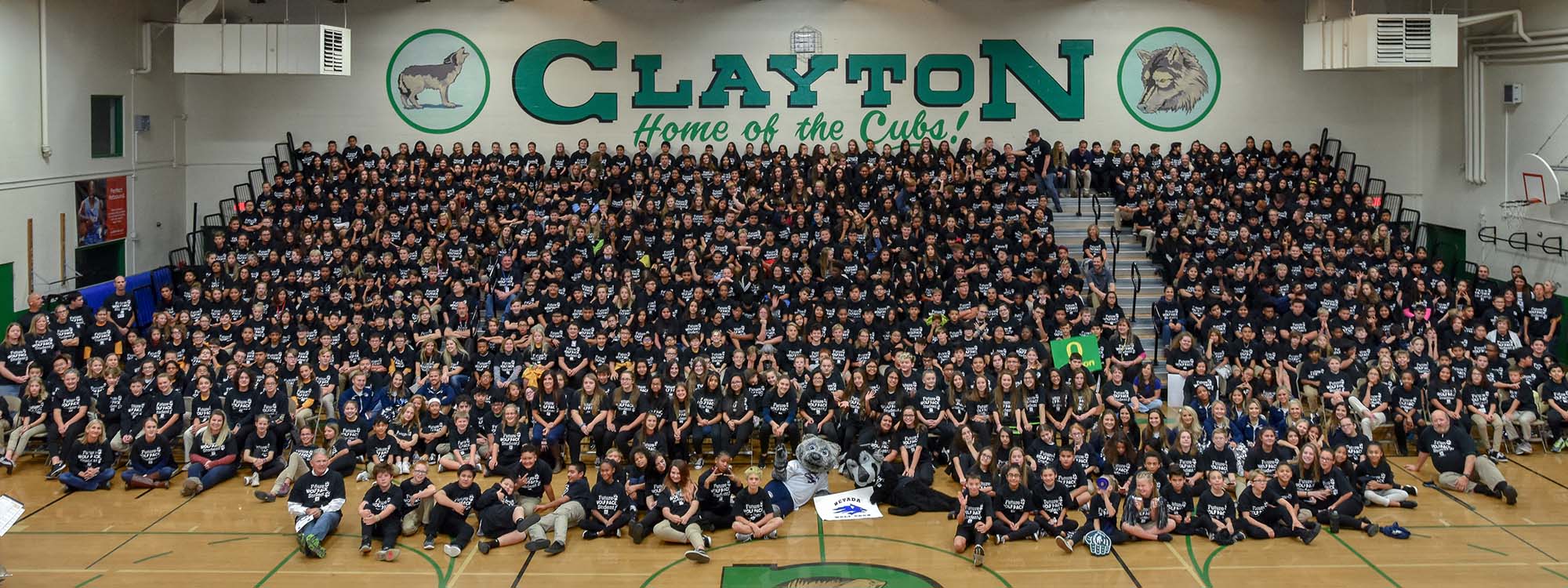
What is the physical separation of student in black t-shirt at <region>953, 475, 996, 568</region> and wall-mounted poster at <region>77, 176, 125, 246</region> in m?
18.2

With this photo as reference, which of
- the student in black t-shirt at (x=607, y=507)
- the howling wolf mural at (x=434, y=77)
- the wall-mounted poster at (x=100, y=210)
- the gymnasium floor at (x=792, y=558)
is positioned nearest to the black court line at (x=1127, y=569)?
the gymnasium floor at (x=792, y=558)

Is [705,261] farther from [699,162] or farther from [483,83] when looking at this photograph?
[483,83]

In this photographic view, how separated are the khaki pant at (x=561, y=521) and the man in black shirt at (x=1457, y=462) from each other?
9.11 m

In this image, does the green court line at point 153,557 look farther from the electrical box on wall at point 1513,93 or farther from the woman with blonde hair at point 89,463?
the electrical box on wall at point 1513,93

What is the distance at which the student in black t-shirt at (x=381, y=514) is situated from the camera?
13.1 meters

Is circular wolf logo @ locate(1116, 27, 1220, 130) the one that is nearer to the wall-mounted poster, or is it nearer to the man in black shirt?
the man in black shirt

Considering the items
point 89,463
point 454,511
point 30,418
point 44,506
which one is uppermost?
point 30,418

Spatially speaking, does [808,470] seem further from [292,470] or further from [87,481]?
[87,481]

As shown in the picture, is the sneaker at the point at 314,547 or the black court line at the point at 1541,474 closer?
the sneaker at the point at 314,547

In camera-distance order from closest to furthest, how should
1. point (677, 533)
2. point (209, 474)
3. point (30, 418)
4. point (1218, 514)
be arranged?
point (677, 533) < point (1218, 514) < point (209, 474) < point (30, 418)

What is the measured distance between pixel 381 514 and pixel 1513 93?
2137 centimetres

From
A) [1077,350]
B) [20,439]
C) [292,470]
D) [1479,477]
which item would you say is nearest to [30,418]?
[20,439]

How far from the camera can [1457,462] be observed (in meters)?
15.6

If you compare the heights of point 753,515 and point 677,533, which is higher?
point 753,515
